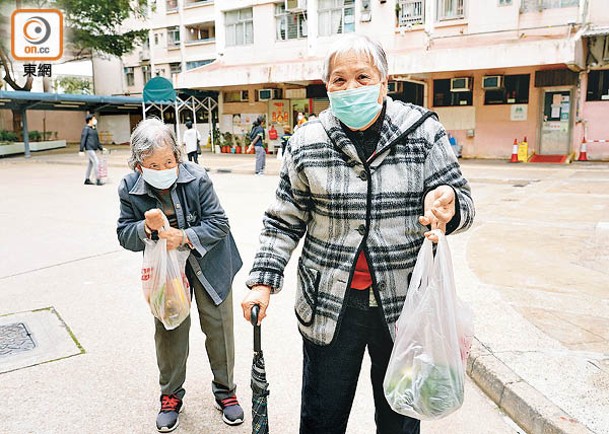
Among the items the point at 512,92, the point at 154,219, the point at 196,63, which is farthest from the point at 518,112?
the point at 196,63

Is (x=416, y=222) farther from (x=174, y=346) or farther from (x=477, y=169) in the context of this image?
(x=477, y=169)

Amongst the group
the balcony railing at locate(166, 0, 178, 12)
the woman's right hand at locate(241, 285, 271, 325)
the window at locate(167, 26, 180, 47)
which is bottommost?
the woman's right hand at locate(241, 285, 271, 325)

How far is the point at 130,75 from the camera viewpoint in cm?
3522

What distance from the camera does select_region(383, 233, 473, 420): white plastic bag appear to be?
6.05 ft

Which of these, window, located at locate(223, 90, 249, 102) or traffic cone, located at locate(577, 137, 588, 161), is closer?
traffic cone, located at locate(577, 137, 588, 161)

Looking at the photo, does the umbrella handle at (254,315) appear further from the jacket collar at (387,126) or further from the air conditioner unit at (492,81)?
the air conditioner unit at (492,81)

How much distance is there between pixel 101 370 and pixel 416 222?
253 centimetres

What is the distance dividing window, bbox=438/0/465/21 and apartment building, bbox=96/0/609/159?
34 mm

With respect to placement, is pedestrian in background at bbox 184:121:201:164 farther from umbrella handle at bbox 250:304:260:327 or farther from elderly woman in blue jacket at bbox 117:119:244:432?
umbrella handle at bbox 250:304:260:327

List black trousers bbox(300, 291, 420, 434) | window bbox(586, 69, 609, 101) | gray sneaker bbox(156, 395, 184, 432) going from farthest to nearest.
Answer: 1. window bbox(586, 69, 609, 101)
2. gray sneaker bbox(156, 395, 184, 432)
3. black trousers bbox(300, 291, 420, 434)

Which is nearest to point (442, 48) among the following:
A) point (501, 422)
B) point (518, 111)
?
point (518, 111)

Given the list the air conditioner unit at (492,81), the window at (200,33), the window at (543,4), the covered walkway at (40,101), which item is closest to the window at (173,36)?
the window at (200,33)

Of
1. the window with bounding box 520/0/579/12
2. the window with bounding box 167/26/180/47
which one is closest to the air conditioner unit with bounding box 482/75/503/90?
the window with bounding box 520/0/579/12

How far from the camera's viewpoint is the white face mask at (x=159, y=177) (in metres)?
2.65
